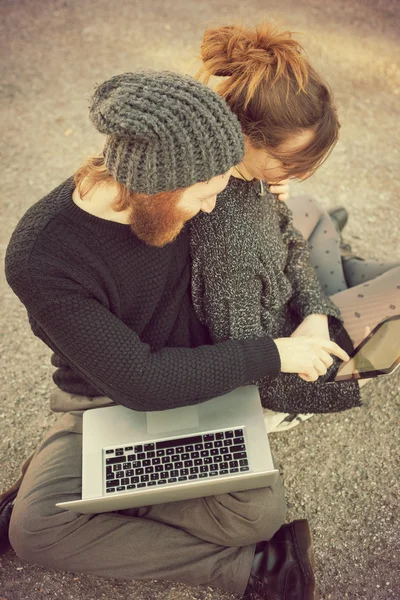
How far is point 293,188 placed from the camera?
259 cm

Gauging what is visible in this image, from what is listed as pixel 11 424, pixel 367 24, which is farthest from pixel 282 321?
pixel 367 24

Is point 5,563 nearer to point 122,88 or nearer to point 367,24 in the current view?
point 122,88

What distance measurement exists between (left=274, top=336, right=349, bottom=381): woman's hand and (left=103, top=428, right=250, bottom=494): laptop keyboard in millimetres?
219

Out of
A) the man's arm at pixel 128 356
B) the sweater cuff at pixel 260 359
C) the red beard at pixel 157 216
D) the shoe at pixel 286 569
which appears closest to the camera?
the red beard at pixel 157 216

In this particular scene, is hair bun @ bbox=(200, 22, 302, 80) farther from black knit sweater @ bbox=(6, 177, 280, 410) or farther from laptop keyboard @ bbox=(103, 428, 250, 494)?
laptop keyboard @ bbox=(103, 428, 250, 494)

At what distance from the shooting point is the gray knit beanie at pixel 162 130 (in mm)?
974

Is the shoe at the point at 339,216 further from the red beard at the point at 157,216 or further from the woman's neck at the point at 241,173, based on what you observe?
the red beard at the point at 157,216

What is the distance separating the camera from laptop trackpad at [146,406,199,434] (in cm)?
145

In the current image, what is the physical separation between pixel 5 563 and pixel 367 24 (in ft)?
10.8

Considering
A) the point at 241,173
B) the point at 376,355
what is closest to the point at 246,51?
the point at 241,173

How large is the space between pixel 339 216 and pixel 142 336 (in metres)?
1.19

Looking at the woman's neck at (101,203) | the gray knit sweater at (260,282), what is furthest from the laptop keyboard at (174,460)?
the woman's neck at (101,203)

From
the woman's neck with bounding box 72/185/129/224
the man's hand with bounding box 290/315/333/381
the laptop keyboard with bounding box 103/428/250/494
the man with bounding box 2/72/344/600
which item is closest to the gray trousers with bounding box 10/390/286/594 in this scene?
the man with bounding box 2/72/344/600

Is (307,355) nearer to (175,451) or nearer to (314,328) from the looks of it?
(314,328)
